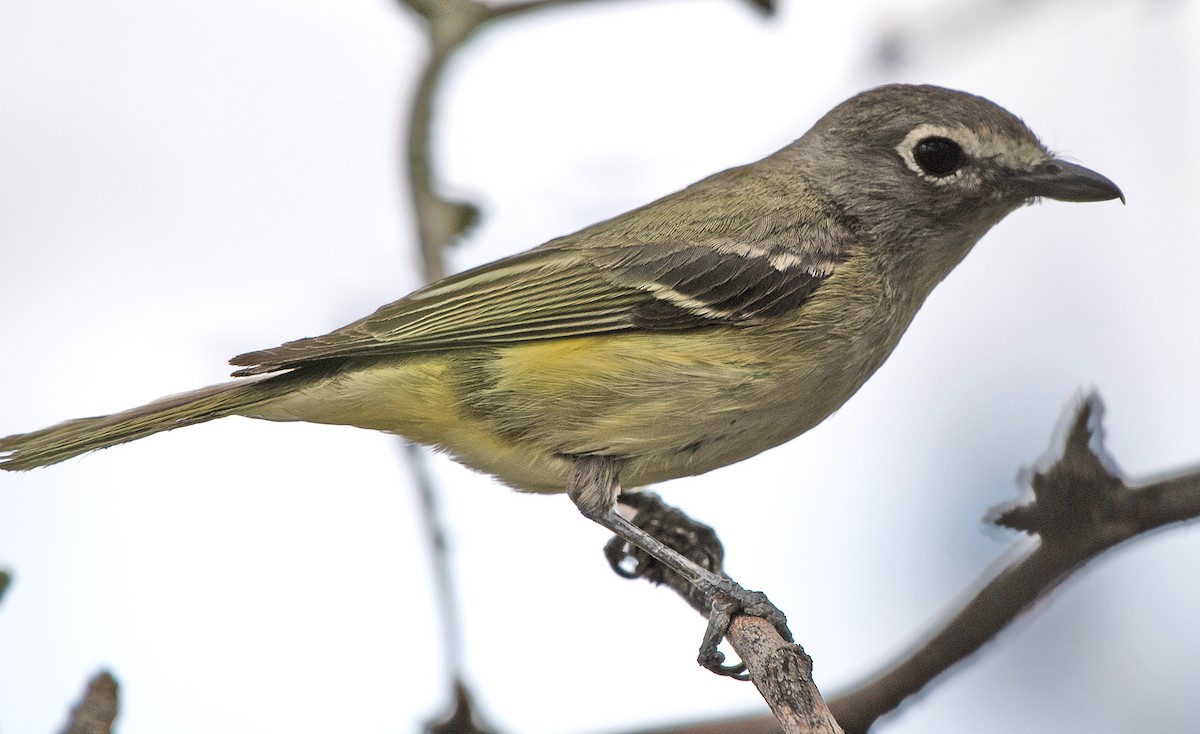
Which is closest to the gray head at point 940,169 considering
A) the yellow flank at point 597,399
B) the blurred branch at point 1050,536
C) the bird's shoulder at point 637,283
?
the bird's shoulder at point 637,283

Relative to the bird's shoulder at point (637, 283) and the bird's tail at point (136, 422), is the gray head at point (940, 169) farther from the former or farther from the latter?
the bird's tail at point (136, 422)

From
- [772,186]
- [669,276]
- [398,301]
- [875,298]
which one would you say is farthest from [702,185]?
[398,301]

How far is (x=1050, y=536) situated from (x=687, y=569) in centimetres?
141

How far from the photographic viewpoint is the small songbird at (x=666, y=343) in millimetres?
4039

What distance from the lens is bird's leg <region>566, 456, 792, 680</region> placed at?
388 centimetres

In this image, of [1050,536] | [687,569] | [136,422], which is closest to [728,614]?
[687,569]

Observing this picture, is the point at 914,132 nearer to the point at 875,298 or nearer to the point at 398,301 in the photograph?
the point at 875,298

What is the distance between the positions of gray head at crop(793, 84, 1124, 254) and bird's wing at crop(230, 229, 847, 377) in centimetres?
32

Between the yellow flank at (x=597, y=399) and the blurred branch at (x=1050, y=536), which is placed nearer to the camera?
the blurred branch at (x=1050, y=536)

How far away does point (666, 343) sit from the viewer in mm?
4180

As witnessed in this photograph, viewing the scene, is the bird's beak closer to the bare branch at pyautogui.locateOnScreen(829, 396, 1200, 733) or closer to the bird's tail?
the bare branch at pyautogui.locateOnScreen(829, 396, 1200, 733)

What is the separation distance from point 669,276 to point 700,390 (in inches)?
22.6

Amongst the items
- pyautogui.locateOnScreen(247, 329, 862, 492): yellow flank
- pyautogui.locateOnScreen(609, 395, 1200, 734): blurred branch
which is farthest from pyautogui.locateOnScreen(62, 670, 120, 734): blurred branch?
pyautogui.locateOnScreen(609, 395, 1200, 734): blurred branch

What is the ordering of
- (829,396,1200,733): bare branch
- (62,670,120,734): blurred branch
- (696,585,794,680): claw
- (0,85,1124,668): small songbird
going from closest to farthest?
(62,670,120,734): blurred branch → (829,396,1200,733): bare branch → (696,585,794,680): claw → (0,85,1124,668): small songbird
